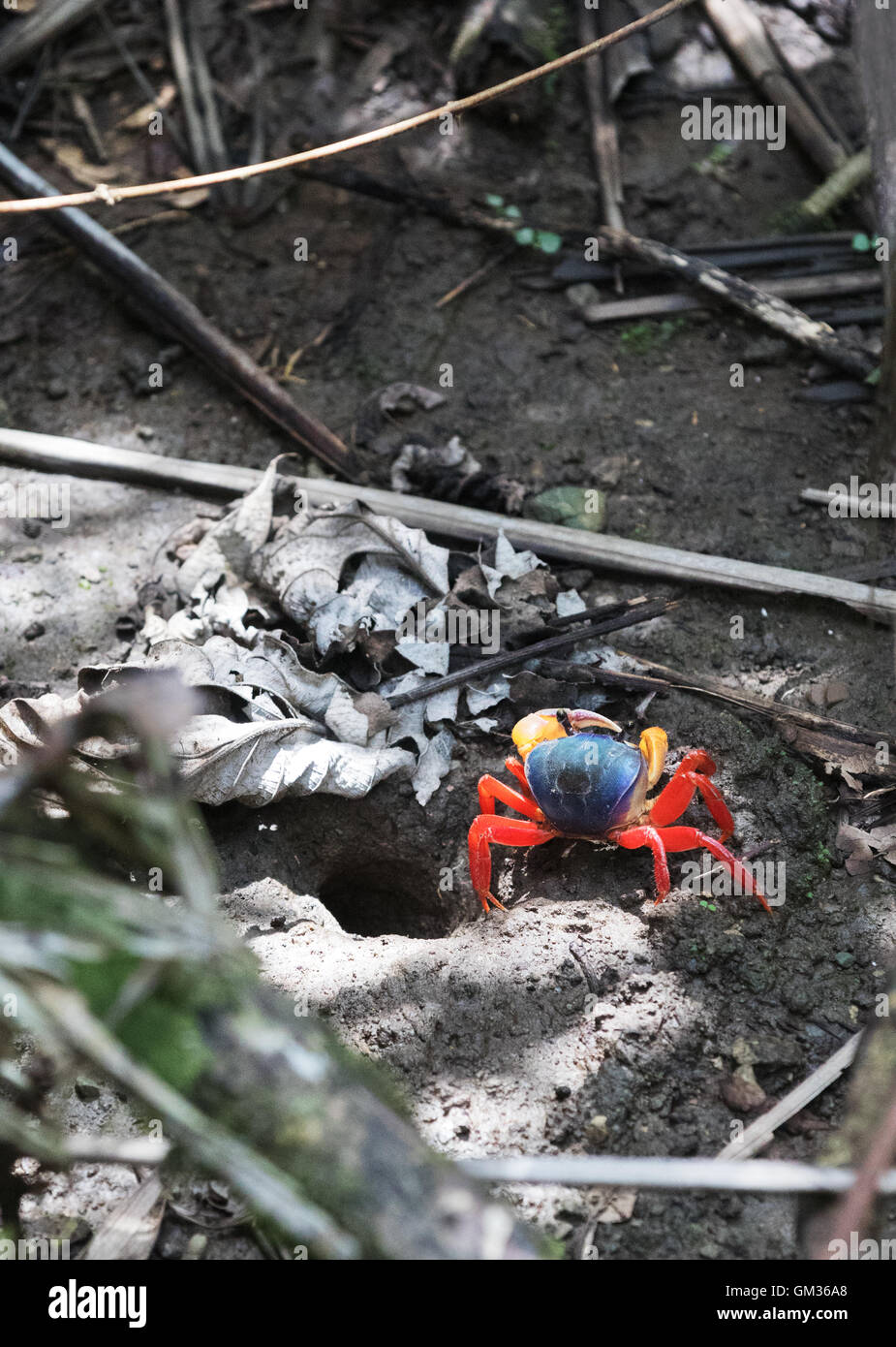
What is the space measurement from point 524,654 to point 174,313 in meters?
3.23

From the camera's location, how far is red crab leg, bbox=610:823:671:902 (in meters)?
3.59

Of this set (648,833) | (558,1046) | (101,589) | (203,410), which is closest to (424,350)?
(203,410)

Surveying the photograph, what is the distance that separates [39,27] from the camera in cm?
705

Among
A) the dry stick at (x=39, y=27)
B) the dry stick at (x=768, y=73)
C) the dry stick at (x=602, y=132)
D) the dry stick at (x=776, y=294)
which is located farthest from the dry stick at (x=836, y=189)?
the dry stick at (x=39, y=27)

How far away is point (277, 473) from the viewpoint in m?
5.10

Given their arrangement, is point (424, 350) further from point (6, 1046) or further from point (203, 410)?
point (6, 1046)

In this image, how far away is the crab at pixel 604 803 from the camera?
366 cm

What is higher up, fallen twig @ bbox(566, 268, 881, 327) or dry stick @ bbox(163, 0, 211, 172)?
dry stick @ bbox(163, 0, 211, 172)

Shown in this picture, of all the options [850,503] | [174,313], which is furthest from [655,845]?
[174,313]

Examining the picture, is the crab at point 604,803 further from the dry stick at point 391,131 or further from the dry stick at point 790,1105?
the dry stick at point 391,131

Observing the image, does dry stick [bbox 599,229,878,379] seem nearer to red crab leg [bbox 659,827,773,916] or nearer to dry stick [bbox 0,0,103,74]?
red crab leg [bbox 659,827,773,916]

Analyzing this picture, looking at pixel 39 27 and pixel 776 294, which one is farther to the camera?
pixel 39 27

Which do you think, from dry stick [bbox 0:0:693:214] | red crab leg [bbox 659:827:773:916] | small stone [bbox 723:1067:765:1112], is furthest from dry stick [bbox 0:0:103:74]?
small stone [bbox 723:1067:765:1112]

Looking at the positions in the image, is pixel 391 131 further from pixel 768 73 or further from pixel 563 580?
pixel 768 73
